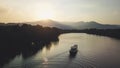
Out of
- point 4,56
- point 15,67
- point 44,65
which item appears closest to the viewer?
point 15,67

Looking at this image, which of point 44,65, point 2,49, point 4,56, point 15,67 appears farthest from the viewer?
point 2,49

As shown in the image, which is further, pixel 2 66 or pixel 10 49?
pixel 10 49

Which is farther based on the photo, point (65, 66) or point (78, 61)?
point (78, 61)

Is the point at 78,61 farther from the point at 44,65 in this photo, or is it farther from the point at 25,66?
the point at 25,66

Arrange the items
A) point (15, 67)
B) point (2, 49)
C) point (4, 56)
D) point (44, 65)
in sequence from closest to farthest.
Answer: point (15, 67) < point (44, 65) < point (4, 56) < point (2, 49)

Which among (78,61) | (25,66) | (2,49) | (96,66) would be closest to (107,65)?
(96,66)

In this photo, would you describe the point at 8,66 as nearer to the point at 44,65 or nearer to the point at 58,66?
the point at 44,65

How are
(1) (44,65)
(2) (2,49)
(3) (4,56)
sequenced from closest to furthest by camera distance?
1. (1) (44,65)
2. (3) (4,56)
3. (2) (2,49)

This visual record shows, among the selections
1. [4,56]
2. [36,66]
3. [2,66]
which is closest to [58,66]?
[36,66]
